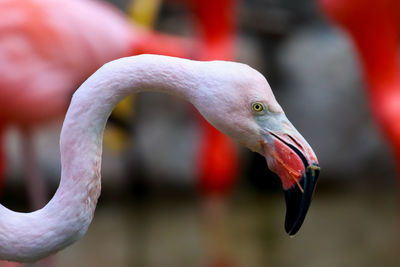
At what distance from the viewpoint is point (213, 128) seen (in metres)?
3.26

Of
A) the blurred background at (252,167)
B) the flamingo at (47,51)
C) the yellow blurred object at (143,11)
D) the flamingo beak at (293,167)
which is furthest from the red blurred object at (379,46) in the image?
the flamingo beak at (293,167)

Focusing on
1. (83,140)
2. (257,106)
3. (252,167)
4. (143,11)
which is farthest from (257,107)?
(252,167)

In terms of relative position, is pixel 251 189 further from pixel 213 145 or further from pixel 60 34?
pixel 60 34

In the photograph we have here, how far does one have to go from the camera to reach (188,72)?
4.42ft

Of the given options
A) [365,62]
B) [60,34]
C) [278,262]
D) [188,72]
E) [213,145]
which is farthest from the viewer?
[278,262]

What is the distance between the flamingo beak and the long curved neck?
7.1 inches

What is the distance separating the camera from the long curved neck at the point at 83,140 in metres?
1.35

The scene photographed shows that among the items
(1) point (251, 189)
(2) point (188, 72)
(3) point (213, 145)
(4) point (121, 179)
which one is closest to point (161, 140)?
(4) point (121, 179)

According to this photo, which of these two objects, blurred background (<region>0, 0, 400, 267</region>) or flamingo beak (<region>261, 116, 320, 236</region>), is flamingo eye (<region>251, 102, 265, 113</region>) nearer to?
flamingo beak (<region>261, 116, 320, 236</region>)

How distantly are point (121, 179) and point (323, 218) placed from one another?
4.26 feet

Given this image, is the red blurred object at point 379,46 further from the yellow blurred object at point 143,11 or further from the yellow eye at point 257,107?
the yellow eye at point 257,107

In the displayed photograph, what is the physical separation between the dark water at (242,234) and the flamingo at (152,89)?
6.74ft

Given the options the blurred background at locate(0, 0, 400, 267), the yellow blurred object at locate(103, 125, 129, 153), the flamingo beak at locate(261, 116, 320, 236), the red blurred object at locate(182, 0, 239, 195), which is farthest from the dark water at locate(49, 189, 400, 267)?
the flamingo beak at locate(261, 116, 320, 236)

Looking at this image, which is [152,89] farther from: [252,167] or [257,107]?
[252,167]
